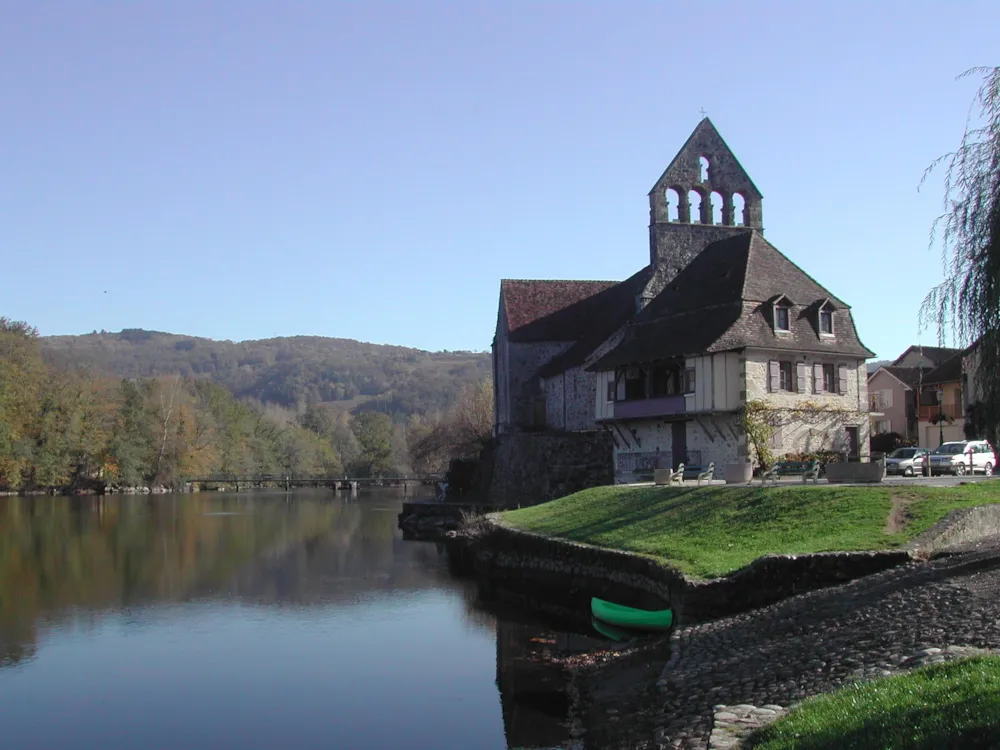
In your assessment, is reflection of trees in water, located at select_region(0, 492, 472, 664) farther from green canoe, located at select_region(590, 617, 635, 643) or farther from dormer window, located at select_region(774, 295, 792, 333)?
dormer window, located at select_region(774, 295, 792, 333)

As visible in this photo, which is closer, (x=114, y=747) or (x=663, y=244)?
(x=114, y=747)

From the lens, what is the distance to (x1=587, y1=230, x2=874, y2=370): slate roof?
121 ft

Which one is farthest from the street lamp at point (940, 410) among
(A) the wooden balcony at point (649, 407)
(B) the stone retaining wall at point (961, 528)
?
(B) the stone retaining wall at point (961, 528)

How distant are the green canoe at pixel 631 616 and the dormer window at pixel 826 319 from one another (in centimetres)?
1828

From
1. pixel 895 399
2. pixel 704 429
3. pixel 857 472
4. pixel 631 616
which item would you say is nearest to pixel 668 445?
pixel 704 429

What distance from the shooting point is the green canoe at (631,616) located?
21.4m

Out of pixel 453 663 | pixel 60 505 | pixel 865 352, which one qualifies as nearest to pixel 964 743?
pixel 453 663

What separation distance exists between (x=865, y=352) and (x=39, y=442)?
259ft

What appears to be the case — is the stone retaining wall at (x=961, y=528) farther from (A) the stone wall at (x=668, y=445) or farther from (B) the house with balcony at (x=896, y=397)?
(B) the house with balcony at (x=896, y=397)

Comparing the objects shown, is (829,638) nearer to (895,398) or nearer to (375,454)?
(895,398)

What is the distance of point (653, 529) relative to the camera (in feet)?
88.5

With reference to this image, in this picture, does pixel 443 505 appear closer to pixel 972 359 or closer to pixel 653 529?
pixel 653 529

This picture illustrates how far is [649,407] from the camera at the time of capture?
130 ft

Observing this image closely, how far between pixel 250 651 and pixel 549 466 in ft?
87.1
